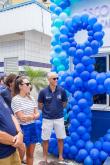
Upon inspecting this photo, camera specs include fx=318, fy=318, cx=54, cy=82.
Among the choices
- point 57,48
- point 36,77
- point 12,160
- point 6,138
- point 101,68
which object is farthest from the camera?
point 36,77

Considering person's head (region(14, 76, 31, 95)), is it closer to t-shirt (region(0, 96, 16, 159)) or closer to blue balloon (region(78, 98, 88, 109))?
blue balloon (region(78, 98, 88, 109))

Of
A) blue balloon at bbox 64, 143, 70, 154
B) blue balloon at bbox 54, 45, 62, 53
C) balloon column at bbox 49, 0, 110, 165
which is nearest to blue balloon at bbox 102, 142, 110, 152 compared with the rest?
balloon column at bbox 49, 0, 110, 165

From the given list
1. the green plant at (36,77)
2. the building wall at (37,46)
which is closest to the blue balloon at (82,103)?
the green plant at (36,77)

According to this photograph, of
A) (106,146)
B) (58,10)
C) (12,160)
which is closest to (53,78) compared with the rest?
(106,146)

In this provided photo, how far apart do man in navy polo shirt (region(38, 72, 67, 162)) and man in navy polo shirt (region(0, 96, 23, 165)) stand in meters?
2.62

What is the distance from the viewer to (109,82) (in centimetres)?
530

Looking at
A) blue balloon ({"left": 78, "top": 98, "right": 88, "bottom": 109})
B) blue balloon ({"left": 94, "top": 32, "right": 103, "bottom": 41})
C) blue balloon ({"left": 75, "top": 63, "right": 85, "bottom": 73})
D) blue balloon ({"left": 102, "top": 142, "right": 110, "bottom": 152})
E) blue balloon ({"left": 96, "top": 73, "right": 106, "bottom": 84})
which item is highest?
blue balloon ({"left": 94, "top": 32, "right": 103, "bottom": 41})

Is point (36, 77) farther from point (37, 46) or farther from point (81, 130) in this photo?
point (81, 130)

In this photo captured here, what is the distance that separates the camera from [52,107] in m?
5.60

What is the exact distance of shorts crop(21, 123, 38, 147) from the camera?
468cm

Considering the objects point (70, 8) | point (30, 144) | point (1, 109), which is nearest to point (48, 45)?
point (70, 8)

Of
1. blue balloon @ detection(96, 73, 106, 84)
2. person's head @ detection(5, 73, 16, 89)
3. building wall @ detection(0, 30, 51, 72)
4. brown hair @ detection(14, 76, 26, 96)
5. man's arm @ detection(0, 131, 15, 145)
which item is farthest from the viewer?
building wall @ detection(0, 30, 51, 72)

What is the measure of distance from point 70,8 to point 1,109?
459cm

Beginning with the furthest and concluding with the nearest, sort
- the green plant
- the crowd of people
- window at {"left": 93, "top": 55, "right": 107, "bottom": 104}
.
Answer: the green plant → window at {"left": 93, "top": 55, "right": 107, "bottom": 104} → the crowd of people
